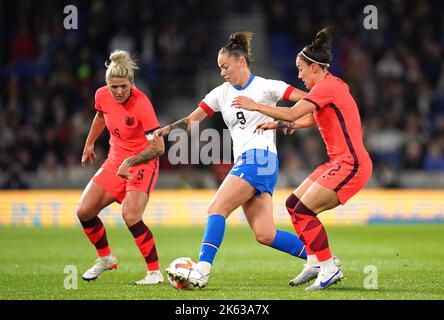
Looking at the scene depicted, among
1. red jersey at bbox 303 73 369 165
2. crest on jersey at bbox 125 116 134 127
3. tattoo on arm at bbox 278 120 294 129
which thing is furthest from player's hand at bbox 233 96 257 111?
crest on jersey at bbox 125 116 134 127

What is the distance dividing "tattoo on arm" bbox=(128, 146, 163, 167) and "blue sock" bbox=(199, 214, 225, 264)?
99cm

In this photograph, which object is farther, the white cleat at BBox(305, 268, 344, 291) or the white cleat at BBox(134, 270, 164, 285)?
the white cleat at BBox(134, 270, 164, 285)

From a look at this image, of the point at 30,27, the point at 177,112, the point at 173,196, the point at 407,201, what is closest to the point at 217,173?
the point at 173,196

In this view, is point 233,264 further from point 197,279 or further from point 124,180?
point 197,279

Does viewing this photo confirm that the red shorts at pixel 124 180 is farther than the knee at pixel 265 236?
Yes

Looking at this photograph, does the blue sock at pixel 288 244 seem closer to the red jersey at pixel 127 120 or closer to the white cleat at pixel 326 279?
the white cleat at pixel 326 279

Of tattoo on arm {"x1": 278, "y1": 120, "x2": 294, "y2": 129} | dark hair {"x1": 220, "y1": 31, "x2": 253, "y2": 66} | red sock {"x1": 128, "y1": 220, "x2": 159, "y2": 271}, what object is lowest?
red sock {"x1": 128, "y1": 220, "x2": 159, "y2": 271}

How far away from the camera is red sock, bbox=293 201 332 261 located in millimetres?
7746

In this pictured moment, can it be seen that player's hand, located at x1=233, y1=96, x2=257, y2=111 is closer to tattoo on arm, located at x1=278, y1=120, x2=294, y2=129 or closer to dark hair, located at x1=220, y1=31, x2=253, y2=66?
tattoo on arm, located at x1=278, y1=120, x2=294, y2=129

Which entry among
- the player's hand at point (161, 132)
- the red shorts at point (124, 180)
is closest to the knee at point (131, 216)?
the red shorts at point (124, 180)

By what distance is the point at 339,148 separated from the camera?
7.90m

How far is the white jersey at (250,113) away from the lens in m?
8.11

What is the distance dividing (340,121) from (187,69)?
13.0 m

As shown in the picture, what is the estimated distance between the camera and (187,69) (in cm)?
2056
